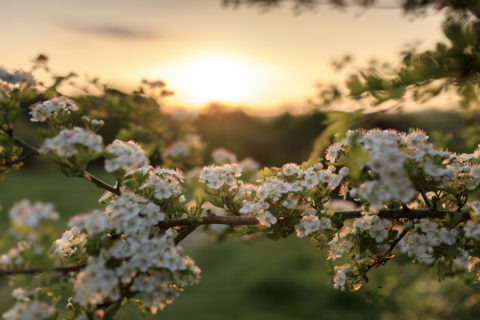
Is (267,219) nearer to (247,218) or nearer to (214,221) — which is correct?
(247,218)

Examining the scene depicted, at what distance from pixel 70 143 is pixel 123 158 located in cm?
25

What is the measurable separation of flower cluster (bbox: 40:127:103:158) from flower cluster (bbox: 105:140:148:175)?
86 mm

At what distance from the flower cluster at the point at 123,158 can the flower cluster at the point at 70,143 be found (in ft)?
0.28

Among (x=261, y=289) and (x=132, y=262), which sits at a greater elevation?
→ (x=261, y=289)

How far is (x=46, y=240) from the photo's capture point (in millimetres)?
1563

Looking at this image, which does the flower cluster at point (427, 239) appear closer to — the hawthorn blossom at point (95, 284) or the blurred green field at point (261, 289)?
the hawthorn blossom at point (95, 284)

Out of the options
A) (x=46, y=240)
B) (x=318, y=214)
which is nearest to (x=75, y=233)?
(x=46, y=240)

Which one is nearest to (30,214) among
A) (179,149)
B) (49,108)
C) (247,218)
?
(49,108)

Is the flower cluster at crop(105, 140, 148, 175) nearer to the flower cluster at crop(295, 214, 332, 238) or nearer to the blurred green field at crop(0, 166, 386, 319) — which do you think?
the flower cluster at crop(295, 214, 332, 238)

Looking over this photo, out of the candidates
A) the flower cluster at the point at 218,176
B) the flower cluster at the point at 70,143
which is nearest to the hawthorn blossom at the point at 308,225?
the flower cluster at the point at 218,176

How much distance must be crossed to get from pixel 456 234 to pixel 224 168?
52.2 inches

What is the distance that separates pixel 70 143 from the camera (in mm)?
1885

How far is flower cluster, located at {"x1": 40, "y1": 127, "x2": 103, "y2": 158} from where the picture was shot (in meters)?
1.87

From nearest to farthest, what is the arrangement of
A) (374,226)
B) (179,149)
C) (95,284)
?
(95,284), (374,226), (179,149)
